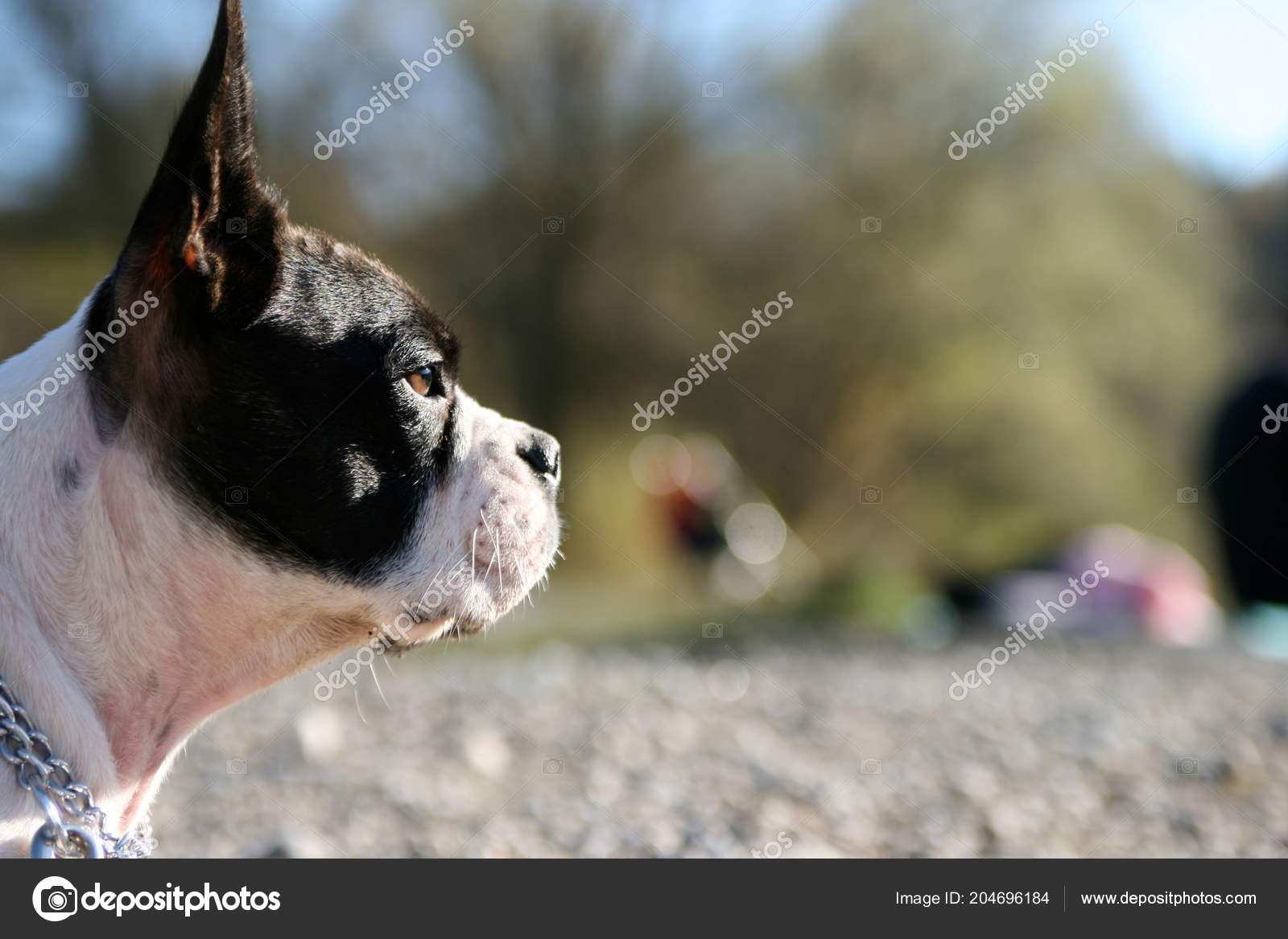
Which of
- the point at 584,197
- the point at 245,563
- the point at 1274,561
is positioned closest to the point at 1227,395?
the point at 1274,561

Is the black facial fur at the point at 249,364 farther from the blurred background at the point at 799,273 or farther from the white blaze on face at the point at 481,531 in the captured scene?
the blurred background at the point at 799,273

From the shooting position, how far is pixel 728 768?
648cm

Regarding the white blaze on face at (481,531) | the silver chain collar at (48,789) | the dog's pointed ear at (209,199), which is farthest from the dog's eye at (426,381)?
the silver chain collar at (48,789)

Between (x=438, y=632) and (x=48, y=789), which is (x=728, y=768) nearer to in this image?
(x=438, y=632)

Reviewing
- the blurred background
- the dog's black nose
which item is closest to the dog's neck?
the dog's black nose

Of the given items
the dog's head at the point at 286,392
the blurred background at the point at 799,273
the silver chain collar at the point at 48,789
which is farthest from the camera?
the blurred background at the point at 799,273

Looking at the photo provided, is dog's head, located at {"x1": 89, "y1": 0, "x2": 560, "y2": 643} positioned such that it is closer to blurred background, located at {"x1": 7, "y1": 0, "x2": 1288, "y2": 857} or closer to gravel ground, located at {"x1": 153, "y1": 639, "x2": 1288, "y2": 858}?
gravel ground, located at {"x1": 153, "y1": 639, "x2": 1288, "y2": 858}

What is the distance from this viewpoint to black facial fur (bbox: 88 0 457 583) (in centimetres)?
253

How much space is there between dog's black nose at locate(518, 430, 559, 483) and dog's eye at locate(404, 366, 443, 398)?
1.24 feet

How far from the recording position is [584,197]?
68.4 ft

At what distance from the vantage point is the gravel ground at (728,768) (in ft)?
16.8
